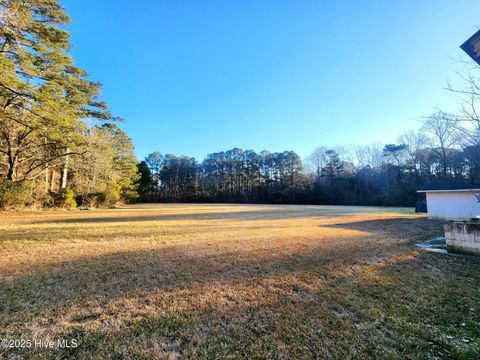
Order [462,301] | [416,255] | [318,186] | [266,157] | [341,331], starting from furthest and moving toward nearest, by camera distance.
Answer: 1. [266,157]
2. [318,186]
3. [416,255]
4. [462,301]
5. [341,331]

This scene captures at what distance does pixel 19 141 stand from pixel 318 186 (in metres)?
44.3

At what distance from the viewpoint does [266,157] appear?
179 feet

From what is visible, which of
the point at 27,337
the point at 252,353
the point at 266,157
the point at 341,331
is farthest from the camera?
the point at 266,157

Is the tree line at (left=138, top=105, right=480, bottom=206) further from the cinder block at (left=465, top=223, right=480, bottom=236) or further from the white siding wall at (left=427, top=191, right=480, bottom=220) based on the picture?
the cinder block at (left=465, top=223, right=480, bottom=236)

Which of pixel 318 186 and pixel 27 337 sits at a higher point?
pixel 318 186

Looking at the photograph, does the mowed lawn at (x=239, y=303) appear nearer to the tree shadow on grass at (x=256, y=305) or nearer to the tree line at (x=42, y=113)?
the tree shadow on grass at (x=256, y=305)

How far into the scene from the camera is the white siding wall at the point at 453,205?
1355 centimetres

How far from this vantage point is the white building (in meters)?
13.6

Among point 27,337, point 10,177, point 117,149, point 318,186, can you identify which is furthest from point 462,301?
point 318,186

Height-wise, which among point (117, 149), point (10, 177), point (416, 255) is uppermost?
point (117, 149)

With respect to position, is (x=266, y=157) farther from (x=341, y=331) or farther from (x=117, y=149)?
(x=341, y=331)

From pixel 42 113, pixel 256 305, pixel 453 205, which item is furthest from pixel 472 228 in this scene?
pixel 42 113

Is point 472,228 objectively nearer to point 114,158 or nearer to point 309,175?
point 114,158

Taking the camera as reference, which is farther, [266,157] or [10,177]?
[266,157]
